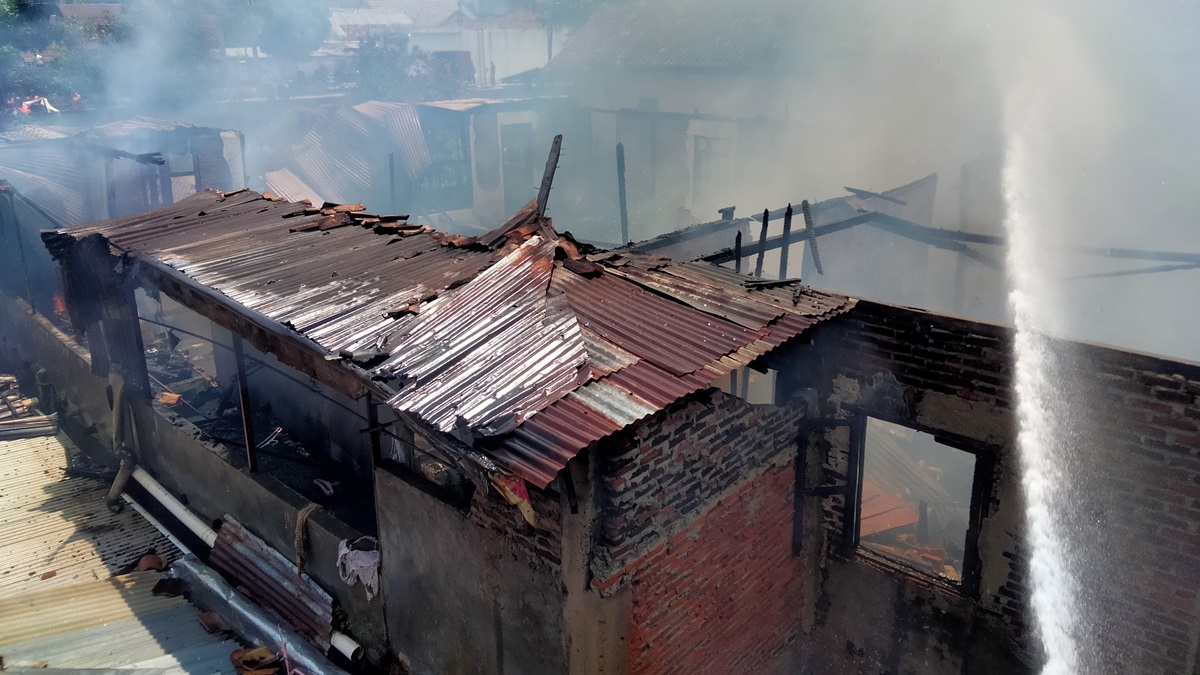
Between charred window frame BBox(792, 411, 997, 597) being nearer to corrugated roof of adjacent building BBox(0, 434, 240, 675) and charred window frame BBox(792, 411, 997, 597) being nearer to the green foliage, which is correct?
corrugated roof of adjacent building BBox(0, 434, 240, 675)

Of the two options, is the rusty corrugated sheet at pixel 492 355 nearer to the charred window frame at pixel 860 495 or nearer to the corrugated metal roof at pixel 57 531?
the charred window frame at pixel 860 495

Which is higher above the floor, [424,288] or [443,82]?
[443,82]

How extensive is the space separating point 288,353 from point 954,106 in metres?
20.6

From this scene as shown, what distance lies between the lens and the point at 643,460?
216 inches

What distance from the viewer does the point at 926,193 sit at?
16375 mm

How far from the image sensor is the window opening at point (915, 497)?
1091cm

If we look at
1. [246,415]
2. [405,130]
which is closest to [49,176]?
[405,130]

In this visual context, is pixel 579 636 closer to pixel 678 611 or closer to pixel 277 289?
pixel 678 611

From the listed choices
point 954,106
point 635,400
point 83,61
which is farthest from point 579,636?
point 83,61

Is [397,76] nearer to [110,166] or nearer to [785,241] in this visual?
[110,166]

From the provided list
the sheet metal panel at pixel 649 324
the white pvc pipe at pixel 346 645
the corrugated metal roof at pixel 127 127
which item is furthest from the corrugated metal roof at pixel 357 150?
the sheet metal panel at pixel 649 324

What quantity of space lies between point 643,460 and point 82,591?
7392 mm

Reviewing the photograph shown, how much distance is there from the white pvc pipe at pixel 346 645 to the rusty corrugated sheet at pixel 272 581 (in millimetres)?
138

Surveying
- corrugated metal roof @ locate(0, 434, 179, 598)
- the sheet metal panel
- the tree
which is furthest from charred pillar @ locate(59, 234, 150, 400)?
the tree
